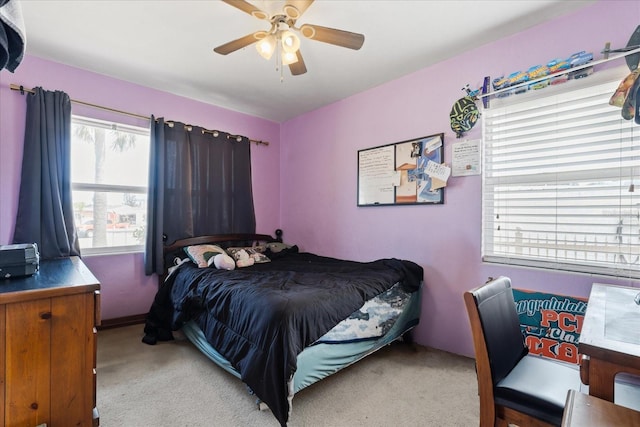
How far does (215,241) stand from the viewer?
3.35 meters

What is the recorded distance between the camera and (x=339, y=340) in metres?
1.85

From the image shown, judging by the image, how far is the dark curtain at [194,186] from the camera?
2943 mm

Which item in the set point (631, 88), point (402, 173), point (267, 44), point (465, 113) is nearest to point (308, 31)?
point (267, 44)

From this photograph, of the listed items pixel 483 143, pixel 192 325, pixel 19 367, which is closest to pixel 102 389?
pixel 192 325

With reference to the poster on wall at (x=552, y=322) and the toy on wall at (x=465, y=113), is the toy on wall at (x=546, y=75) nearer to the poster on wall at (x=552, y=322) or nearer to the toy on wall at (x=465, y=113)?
the toy on wall at (x=465, y=113)

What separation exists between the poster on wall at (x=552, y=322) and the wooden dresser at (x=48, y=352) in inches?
100

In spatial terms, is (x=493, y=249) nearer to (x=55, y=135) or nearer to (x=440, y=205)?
(x=440, y=205)

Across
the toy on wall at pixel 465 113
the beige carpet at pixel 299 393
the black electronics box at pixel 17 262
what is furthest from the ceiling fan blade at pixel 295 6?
the beige carpet at pixel 299 393

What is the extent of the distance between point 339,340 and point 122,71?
300 cm

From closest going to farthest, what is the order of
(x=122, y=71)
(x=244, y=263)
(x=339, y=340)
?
1. (x=339, y=340)
2. (x=122, y=71)
3. (x=244, y=263)

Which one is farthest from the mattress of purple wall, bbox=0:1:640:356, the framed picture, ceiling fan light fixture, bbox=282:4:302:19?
ceiling fan light fixture, bbox=282:4:302:19

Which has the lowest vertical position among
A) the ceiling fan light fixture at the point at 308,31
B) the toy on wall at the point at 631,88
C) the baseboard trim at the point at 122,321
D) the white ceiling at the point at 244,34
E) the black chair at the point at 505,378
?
the baseboard trim at the point at 122,321

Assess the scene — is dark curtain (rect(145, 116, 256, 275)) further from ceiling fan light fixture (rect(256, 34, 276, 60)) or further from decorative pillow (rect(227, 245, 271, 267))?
ceiling fan light fixture (rect(256, 34, 276, 60))

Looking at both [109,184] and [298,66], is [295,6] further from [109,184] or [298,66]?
[109,184]
